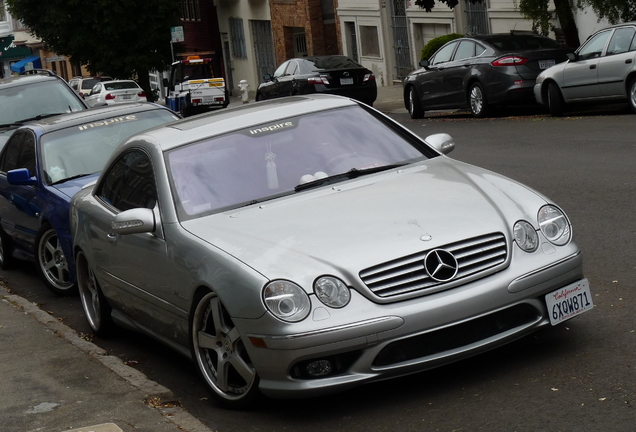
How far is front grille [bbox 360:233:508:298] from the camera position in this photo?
17.5ft

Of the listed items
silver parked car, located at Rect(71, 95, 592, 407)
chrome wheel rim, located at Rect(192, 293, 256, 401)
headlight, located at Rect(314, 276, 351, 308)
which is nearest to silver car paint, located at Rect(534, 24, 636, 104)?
silver parked car, located at Rect(71, 95, 592, 407)

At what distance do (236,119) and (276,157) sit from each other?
544mm

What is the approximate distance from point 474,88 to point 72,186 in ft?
46.0

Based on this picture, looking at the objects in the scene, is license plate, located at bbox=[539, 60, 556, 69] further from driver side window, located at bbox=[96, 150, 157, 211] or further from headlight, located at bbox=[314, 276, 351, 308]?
headlight, located at bbox=[314, 276, 351, 308]

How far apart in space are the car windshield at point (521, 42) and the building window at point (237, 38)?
32891mm

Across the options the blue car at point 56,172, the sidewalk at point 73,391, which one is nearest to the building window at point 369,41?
the blue car at point 56,172

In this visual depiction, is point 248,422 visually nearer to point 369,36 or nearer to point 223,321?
point 223,321

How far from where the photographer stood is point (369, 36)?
143ft

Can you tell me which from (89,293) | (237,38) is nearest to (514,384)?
(89,293)

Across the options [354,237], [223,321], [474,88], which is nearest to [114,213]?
[223,321]

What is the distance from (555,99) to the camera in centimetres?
2025

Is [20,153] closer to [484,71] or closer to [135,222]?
[135,222]

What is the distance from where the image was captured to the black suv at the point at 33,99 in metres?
15.7

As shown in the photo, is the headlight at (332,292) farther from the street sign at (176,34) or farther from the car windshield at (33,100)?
the street sign at (176,34)
